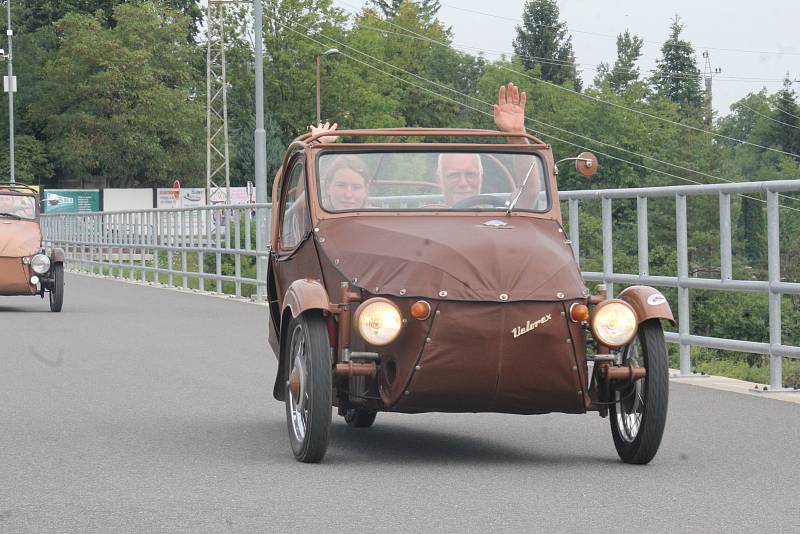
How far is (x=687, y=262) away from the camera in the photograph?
537 inches

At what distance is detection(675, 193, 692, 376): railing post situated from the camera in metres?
13.6

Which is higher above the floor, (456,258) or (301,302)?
(456,258)

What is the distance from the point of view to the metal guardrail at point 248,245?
1229 cm

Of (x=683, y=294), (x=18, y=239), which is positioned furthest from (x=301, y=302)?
(x=18, y=239)

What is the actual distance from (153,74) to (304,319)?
9381cm

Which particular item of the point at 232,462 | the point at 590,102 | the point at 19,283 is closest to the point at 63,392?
the point at 232,462

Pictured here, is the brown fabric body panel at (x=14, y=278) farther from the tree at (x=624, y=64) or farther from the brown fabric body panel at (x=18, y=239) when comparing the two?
the tree at (x=624, y=64)

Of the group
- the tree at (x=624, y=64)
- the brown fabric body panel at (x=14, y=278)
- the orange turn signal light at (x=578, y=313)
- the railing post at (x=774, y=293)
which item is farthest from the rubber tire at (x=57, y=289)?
the tree at (x=624, y=64)

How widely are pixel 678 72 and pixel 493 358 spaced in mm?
136231

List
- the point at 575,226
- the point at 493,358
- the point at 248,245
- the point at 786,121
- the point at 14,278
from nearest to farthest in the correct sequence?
1. the point at 493,358
2. the point at 575,226
3. the point at 14,278
4. the point at 248,245
5. the point at 786,121

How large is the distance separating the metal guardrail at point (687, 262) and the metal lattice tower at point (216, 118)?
59334 mm

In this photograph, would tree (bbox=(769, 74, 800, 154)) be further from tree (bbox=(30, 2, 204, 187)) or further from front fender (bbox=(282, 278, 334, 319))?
front fender (bbox=(282, 278, 334, 319))

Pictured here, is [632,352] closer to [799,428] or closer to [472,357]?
[472,357]

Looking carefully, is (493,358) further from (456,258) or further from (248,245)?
(248,245)
